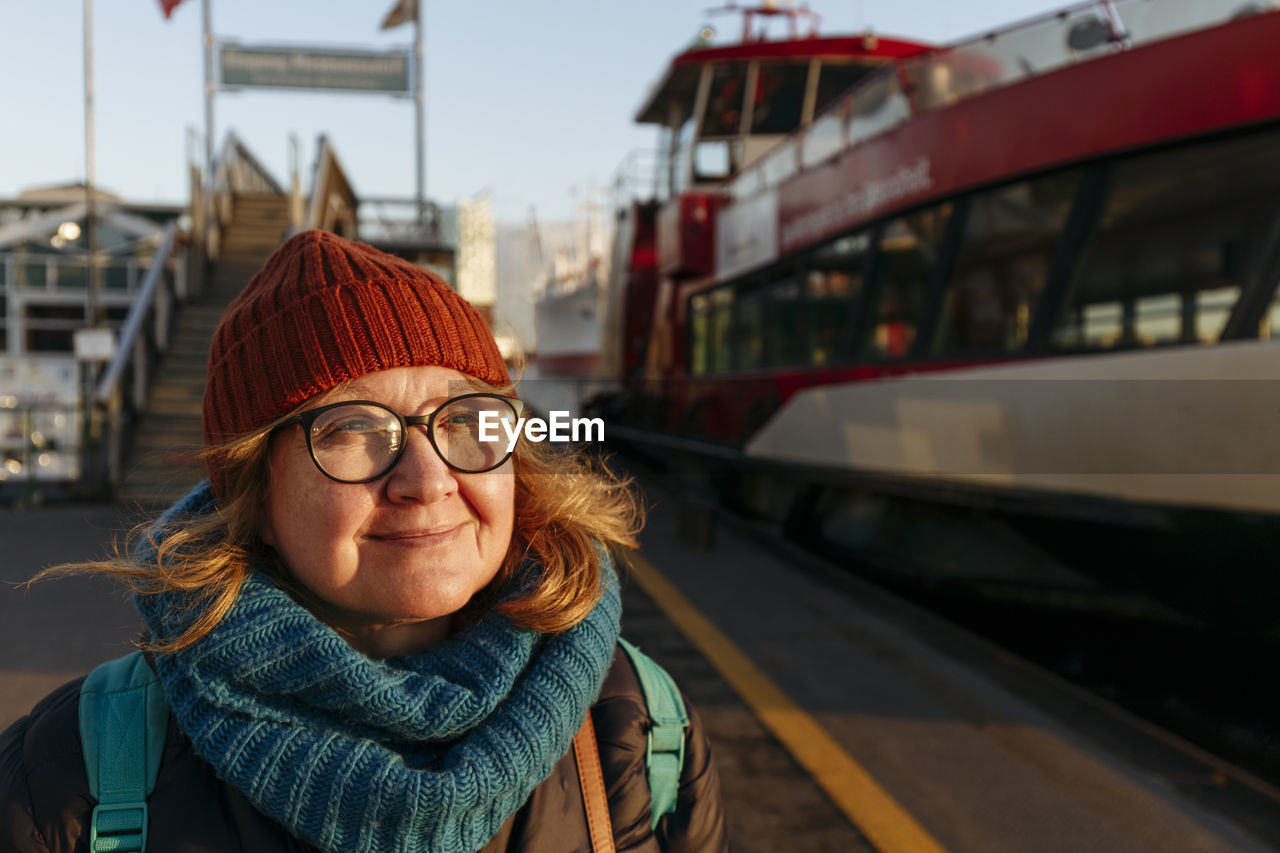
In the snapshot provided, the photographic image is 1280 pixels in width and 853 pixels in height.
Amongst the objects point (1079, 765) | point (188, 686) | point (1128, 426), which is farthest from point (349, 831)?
point (1128, 426)

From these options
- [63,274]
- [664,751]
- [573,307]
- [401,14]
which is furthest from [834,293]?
[63,274]

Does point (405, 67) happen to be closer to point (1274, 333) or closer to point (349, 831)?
point (1274, 333)

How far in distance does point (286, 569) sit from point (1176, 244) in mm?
4473

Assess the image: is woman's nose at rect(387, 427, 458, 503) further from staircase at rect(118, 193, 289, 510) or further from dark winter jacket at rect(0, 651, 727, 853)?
staircase at rect(118, 193, 289, 510)

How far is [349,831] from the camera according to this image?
1237 millimetres

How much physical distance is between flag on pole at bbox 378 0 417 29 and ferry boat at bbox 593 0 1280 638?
10557mm

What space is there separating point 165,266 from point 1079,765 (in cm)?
1010

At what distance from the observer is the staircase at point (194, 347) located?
927 centimetres

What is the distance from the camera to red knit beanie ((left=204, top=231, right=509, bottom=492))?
139 cm

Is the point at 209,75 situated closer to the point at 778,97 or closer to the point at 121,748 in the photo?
the point at 778,97

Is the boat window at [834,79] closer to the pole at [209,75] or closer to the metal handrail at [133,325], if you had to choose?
the metal handrail at [133,325]

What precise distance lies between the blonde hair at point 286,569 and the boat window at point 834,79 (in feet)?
32.3

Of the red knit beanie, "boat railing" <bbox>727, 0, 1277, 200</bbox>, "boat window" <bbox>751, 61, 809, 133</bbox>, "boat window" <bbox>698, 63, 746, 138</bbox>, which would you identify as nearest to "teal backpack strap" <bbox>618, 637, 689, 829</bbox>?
the red knit beanie

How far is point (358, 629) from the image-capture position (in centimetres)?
148
